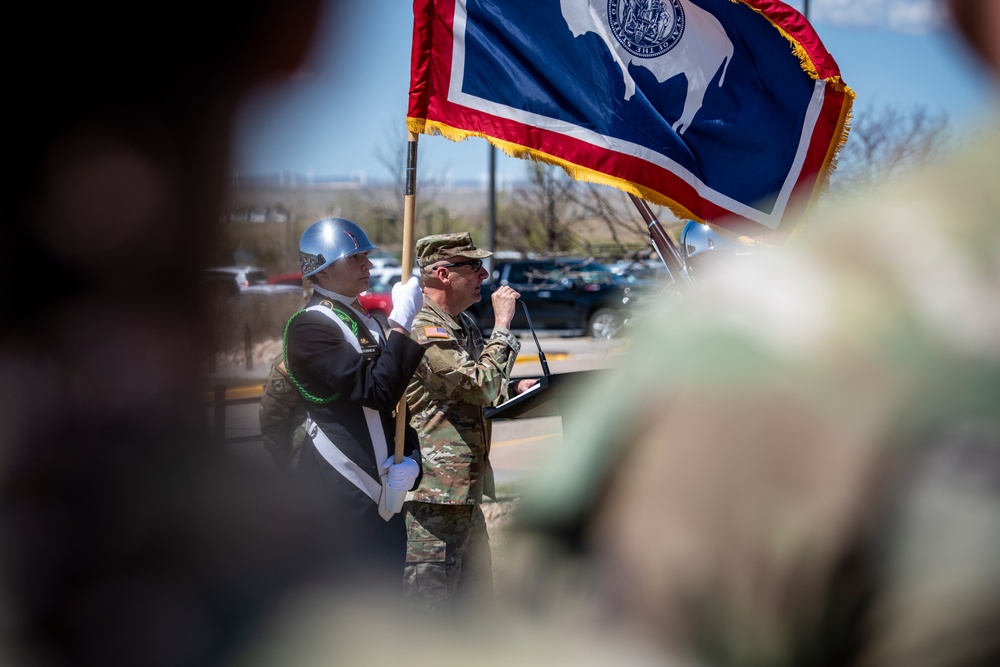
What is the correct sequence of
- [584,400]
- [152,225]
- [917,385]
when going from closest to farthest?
[917,385]
[584,400]
[152,225]

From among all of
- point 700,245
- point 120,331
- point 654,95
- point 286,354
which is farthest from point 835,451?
point 700,245

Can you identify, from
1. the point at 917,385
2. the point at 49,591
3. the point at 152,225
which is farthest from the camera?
the point at 49,591

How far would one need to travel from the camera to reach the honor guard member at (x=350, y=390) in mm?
3268

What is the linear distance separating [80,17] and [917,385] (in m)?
0.82

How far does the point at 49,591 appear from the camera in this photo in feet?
3.53

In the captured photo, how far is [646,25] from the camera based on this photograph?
4.08 meters

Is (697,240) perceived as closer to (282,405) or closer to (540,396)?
(540,396)

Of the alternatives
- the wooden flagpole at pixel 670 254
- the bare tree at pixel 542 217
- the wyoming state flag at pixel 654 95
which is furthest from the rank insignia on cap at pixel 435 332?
the bare tree at pixel 542 217

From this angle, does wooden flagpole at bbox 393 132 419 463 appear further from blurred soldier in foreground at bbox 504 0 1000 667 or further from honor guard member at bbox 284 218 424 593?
blurred soldier in foreground at bbox 504 0 1000 667

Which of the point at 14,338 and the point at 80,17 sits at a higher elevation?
the point at 80,17

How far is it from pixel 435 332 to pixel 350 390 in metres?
0.67

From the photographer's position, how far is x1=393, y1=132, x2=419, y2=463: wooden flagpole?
136 inches

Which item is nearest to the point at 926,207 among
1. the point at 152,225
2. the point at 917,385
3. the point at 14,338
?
the point at 917,385

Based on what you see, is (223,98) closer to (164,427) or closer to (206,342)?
(206,342)
